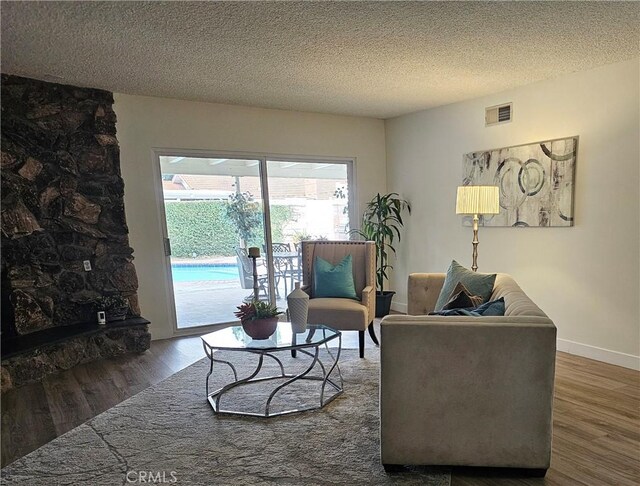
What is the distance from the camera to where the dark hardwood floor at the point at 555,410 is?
2.05 meters

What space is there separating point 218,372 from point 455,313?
7.18 ft

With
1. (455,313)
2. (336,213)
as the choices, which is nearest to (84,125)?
(336,213)

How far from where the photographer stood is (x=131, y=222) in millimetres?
4207

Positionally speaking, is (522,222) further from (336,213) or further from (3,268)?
(3,268)

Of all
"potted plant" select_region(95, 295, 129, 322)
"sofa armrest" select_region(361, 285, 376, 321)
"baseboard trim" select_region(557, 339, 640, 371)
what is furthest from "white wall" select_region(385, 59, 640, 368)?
"potted plant" select_region(95, 295, 129, 322)

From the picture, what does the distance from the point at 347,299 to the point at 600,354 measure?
7.26ft

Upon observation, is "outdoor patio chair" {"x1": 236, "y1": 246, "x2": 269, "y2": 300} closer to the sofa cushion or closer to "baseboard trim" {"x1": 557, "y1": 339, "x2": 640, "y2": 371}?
the sofa cushion

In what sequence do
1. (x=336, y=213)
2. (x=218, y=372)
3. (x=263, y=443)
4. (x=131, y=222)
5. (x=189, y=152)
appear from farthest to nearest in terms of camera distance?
(x=336, y=213)
(x=189, y=152)
(x=131, y=222)
(x=218, y=372)
(x=263, y=443)

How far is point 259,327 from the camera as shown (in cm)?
280

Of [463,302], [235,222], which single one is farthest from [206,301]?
[463,302]

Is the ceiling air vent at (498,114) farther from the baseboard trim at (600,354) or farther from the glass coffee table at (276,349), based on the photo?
the glass coffee table at (276,349)

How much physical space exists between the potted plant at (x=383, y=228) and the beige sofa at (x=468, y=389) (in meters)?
3.07

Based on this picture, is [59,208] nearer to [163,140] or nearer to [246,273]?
[163,140]

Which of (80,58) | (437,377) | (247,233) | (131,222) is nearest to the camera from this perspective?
(437,377)
